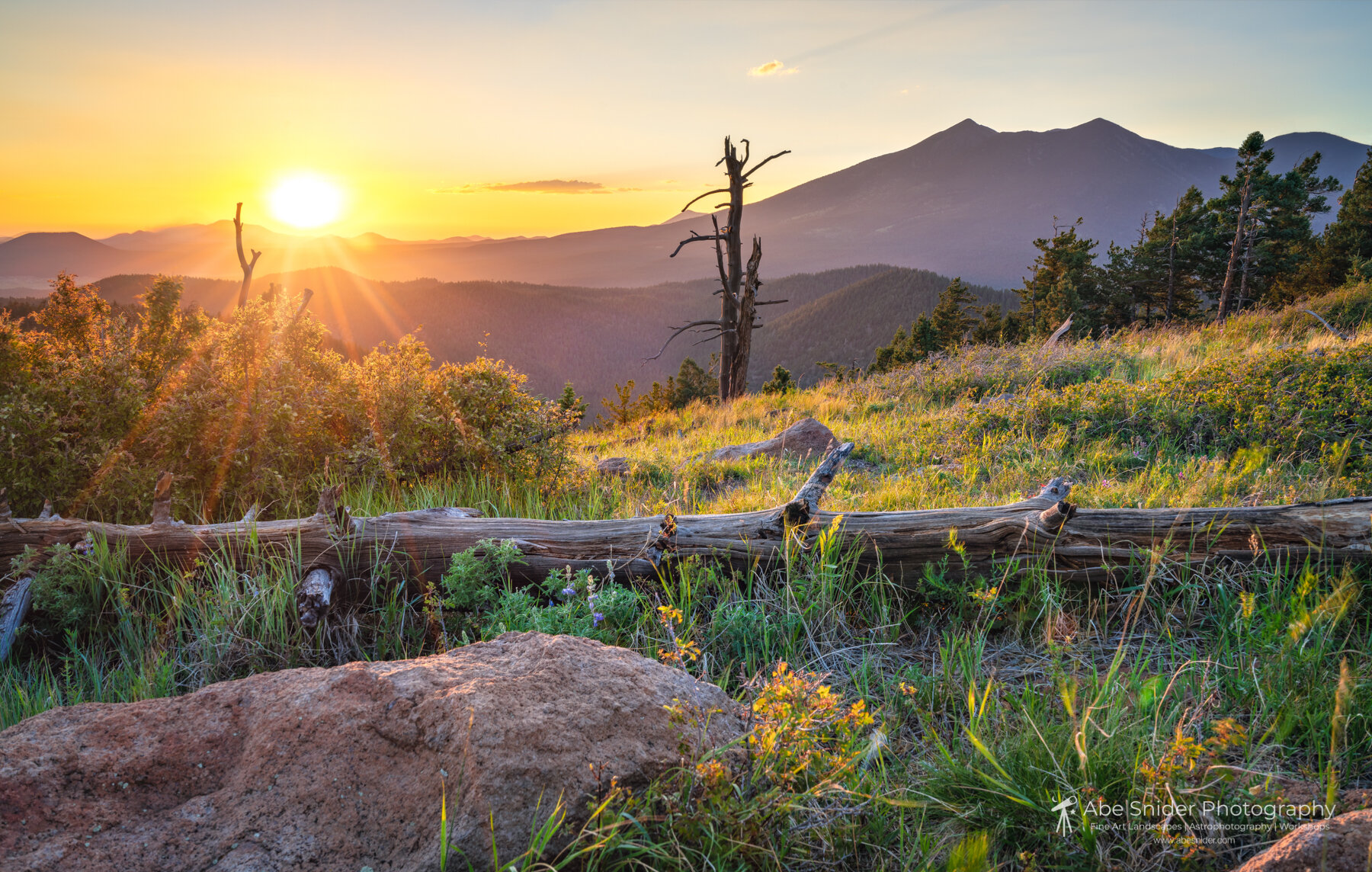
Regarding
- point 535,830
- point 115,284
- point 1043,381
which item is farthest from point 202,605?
point 115,284

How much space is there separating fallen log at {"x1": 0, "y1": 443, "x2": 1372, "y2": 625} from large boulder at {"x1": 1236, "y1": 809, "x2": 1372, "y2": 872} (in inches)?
64.0

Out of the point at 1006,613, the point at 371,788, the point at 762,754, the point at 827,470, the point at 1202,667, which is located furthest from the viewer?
the point at 827,470

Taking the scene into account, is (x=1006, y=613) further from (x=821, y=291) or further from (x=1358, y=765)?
(x=821, y=291)

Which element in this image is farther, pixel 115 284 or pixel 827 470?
pixel 115 284

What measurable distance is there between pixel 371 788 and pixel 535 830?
0.42 metres

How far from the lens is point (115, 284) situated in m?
73.2

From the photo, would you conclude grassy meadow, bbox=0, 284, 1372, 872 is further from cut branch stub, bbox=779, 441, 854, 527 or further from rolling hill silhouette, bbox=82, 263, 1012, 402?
rolling hill silhouette, bbox=82, 263, 1012, 402

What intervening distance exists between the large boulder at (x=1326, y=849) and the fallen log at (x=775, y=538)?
1626 mm

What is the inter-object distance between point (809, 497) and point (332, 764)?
2.27m

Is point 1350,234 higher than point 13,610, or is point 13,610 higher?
point 1350,234

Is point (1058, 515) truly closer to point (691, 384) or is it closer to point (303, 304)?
point (303, 304)

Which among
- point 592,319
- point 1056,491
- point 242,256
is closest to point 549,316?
point 592,319

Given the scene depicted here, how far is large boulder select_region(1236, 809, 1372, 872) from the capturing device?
1.27 m

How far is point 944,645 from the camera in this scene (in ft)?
9.46
